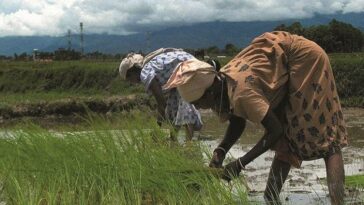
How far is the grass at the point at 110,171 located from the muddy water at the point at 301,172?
0.33 m

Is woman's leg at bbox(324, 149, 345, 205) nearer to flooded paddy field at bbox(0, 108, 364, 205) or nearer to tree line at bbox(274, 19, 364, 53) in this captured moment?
flooded paddy field at bbox(0, 108, 364, 205)

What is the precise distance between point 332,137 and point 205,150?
77 cm

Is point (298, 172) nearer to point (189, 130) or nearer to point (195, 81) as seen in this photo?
point (189, 130)

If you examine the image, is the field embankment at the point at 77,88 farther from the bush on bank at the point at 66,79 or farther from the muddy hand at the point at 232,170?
the muddy hand at the point at 232,170

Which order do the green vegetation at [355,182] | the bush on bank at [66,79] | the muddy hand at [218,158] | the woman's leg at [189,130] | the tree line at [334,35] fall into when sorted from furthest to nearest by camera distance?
the tree line at [334,35] < the bush on bank at [66,79] < the woman's leg at [189,130] < the green vegetation at [355,182] < the muddy hand at [218,158]

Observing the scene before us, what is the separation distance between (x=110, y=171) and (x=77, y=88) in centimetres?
2020

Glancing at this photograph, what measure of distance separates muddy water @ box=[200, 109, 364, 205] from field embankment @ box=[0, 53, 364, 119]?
182 inches

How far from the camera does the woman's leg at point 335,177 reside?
9.33 ft

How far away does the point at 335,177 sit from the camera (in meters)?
2.87

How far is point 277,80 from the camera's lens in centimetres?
283

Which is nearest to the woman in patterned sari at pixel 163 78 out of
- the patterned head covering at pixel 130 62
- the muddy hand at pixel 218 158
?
the patterned head covering at pixel 130 62

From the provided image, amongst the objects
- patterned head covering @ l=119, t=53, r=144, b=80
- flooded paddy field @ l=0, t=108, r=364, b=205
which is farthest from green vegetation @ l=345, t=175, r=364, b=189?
patterned head covering @ l=119, t=53, r=144, b=80

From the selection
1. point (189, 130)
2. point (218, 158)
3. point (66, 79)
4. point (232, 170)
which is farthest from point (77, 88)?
point (232, 170)

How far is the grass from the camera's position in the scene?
2.79 meters
